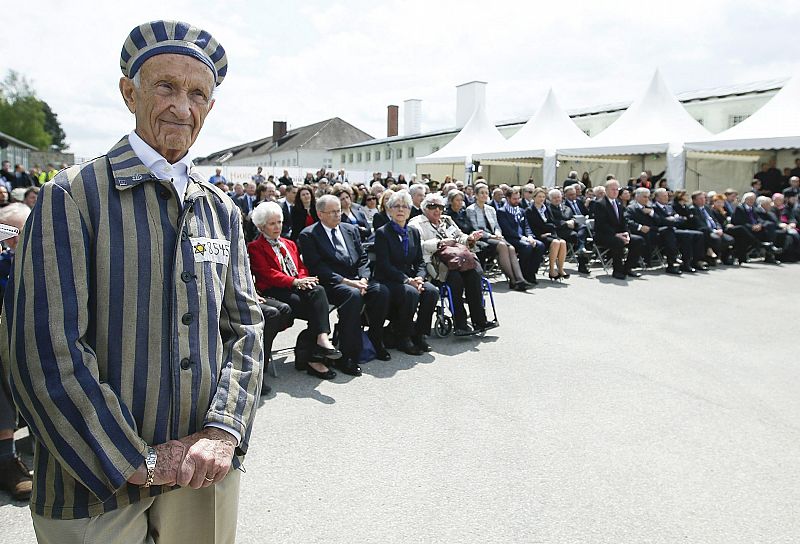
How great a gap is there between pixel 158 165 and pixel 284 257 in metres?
4.02

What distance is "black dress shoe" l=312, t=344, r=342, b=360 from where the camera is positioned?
503 cm

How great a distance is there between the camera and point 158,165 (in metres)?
1.41

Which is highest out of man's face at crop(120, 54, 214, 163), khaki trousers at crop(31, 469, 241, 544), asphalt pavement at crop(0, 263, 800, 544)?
man's face at crop(120, 54, 214, 163)

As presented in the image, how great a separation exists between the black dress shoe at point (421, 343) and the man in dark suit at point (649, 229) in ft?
22.3

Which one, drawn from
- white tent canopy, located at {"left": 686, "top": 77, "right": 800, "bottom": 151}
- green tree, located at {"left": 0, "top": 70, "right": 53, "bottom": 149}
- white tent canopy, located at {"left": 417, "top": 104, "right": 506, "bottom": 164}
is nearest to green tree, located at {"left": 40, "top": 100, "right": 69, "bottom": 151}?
green tree, located at {"left": 0, "top": 70, "right": 53, "bottom": 149}

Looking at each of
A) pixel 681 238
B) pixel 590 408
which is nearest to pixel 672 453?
pixel 590 408

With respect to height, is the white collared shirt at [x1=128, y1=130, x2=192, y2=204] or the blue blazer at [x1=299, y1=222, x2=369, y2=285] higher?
the white collared shirt at [x1=128, y1=130, x2=192, y2=204]

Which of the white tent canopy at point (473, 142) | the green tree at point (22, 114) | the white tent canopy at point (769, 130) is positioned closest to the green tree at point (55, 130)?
the green tree at point (22, 114)

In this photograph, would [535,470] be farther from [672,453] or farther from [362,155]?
[362,155]

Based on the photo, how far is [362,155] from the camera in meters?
51.2

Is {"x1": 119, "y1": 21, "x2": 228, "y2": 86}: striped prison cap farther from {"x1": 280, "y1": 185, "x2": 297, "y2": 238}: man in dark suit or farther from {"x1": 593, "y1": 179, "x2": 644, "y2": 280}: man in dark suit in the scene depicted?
{"x1": 593, "y1": 179, "x2": 644, "y2": 280}: man in dark suit

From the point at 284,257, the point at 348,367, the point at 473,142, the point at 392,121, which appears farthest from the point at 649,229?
the point at 392,121

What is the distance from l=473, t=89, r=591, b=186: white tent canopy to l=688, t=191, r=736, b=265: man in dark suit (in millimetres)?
6554

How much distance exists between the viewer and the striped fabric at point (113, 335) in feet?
3.97
